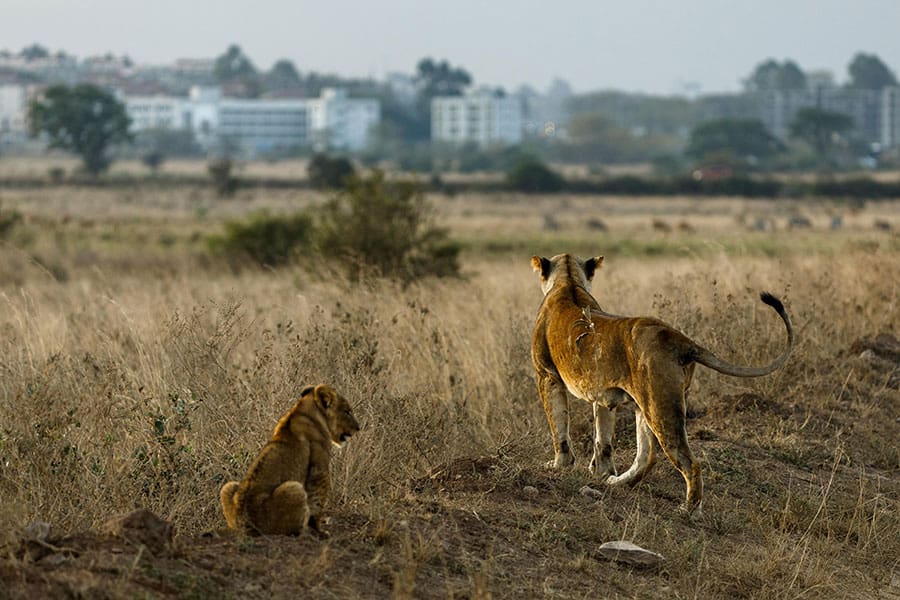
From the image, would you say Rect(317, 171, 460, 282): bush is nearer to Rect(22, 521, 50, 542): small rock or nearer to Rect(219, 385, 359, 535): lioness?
Rect(219, 385, 359, 535): lioness

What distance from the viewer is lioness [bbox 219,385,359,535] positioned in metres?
6.45

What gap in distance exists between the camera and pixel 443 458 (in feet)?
30.2

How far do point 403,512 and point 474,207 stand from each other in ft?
199

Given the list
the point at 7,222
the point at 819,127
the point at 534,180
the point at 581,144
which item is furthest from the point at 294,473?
the point at 581,144

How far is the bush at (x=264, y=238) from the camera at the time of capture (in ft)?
98.8

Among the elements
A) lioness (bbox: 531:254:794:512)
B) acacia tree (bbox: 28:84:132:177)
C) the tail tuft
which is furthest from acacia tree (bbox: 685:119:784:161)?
the tail tuft

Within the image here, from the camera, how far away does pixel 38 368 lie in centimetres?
1022

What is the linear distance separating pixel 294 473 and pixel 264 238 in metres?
24.5

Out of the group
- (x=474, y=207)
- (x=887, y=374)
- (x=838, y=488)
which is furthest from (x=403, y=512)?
(x=474, y=207)

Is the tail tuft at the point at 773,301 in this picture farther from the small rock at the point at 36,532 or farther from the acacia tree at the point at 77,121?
the acacia tree at the point at 77,121

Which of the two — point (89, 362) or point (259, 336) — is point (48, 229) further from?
point (89, 362)

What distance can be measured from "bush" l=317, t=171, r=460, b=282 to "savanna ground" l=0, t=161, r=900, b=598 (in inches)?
293

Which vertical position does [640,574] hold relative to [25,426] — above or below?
below

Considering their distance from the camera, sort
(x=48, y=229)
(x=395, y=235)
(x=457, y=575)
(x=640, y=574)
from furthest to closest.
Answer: (x=48, y=229)
(x=395, y=235)
(x=640, y=574)
(x=457, y=575)
